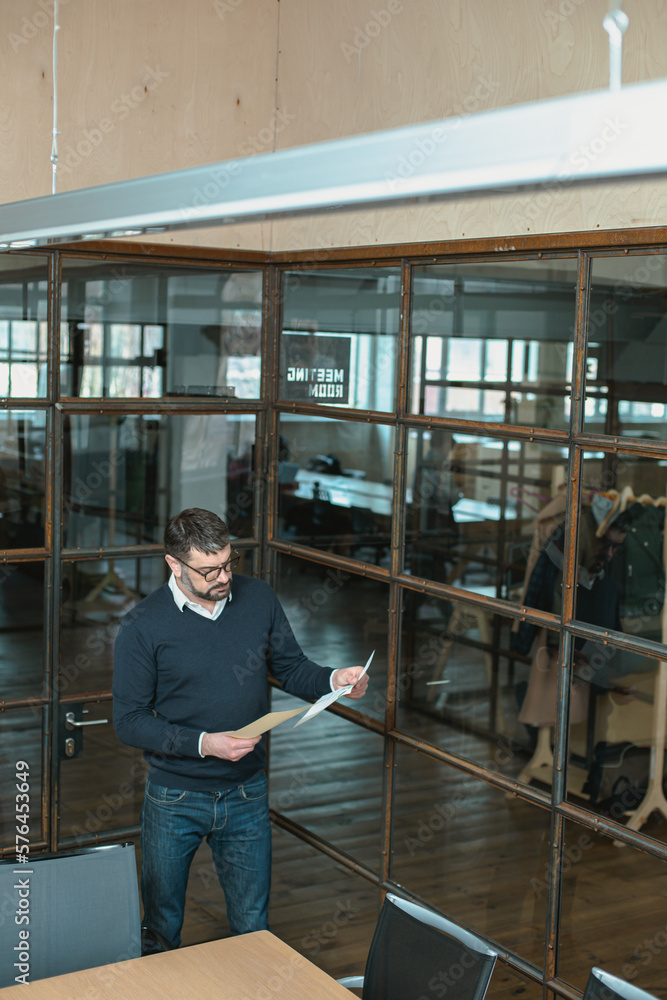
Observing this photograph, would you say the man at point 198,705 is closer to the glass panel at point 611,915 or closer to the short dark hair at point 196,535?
the short dark hair at point 196,535

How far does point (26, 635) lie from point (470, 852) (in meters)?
1.99

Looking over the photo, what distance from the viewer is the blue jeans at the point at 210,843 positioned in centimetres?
290

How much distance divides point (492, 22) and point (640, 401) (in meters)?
4.56

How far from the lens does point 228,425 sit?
12.5 ft

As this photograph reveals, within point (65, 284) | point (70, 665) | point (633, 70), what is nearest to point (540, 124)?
point (633, 70)

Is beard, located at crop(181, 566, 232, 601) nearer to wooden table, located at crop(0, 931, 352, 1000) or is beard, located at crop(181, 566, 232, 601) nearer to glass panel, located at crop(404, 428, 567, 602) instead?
wooden table, located at crop(0, 931, 352, 1000)

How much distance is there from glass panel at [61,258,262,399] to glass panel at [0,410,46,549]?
0.18 meters

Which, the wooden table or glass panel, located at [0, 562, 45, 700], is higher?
glass panel, located at [0, 562, 45, 700]

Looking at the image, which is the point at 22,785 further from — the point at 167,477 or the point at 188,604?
the point at 167,477

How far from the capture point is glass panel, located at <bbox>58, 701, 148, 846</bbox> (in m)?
3.52

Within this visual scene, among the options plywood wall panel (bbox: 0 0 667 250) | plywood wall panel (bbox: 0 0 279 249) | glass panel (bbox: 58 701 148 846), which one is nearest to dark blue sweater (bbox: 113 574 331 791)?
glass panel (bbox: 58 701 148 846)


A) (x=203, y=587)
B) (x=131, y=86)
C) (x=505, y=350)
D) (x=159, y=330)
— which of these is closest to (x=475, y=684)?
(x=505, y=350)

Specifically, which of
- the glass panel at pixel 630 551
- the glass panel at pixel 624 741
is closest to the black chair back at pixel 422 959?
the glass panel at pixel 624 741

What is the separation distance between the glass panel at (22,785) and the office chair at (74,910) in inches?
39.5
